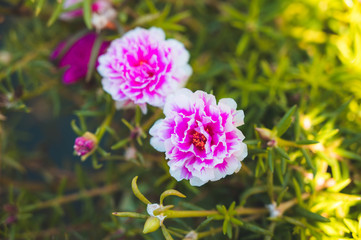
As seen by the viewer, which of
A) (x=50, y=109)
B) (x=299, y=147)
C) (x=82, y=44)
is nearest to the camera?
(x=299, y=147)

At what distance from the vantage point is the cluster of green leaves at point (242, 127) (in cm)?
61

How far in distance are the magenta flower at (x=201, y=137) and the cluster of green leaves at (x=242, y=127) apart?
9cm

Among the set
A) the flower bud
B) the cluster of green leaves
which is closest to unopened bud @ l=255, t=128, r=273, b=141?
the cluster of green leaves

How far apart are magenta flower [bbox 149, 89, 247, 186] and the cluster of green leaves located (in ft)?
0.28

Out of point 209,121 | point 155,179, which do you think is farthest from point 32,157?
point 209,121

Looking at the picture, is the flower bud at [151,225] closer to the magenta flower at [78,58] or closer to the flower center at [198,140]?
the flower center at [198,140]

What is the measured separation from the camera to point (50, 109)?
129cm

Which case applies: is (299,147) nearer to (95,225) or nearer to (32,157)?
(95,225)

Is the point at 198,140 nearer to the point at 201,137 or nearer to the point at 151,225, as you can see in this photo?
the point at 201,137

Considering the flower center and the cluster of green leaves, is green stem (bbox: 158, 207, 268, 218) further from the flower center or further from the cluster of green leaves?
the flower center

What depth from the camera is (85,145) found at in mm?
578

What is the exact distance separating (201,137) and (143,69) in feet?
0.55

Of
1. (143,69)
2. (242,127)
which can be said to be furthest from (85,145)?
(242,127)

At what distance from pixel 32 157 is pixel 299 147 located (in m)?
0.81
